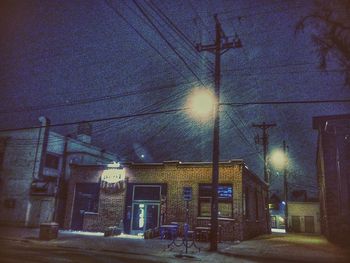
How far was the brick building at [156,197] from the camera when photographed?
23500mm

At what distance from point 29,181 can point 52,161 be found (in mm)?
Answer: 4732

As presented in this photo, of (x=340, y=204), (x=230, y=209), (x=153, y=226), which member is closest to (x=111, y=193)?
(x=153, y=226)

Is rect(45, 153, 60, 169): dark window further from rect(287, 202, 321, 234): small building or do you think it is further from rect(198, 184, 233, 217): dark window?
rect(287, 202, 321, 234): small building

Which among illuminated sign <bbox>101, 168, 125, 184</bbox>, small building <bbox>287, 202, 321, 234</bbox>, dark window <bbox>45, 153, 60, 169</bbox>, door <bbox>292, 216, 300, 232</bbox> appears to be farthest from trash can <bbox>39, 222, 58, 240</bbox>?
door <bbox>292, 216, 300, 232</bbox>

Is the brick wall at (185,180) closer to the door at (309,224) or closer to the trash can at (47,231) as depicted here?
the trash can at (47,231)

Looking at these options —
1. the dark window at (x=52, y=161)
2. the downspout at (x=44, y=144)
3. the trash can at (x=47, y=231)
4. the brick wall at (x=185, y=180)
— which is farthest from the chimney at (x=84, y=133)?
the trash can at (x=47, y=231)

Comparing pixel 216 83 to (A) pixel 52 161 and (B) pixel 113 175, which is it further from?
(A) pixel 52 161

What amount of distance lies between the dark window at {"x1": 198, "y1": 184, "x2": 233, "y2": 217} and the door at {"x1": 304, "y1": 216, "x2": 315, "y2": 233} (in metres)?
28.9

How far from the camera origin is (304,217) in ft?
156

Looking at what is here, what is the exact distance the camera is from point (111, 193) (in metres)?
26.8

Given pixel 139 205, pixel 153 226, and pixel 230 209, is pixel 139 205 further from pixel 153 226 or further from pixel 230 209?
pixel 230 209

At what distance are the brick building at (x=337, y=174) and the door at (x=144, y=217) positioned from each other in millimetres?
13180

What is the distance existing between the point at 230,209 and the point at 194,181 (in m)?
3.35

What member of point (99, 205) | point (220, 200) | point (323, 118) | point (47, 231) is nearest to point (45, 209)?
point (99, 205)
